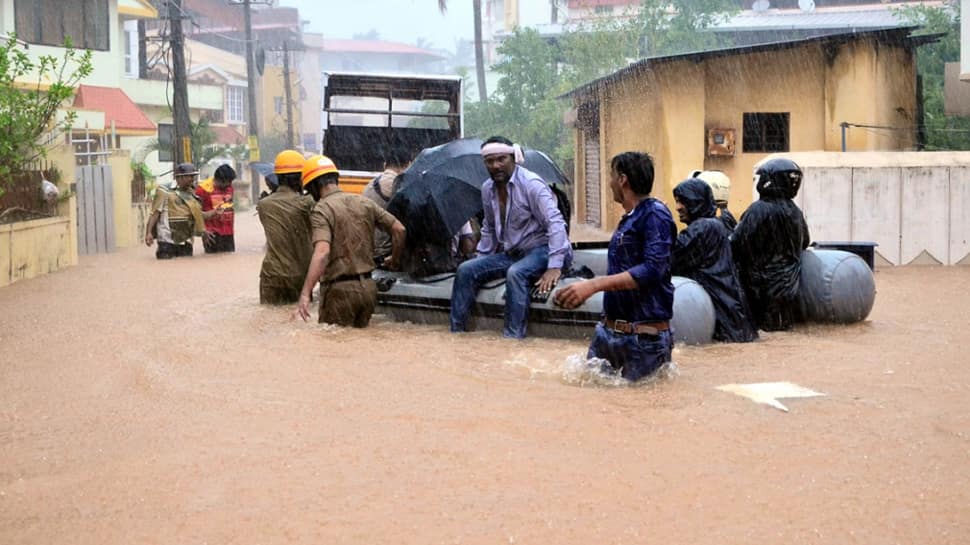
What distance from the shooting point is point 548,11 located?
6216 cm

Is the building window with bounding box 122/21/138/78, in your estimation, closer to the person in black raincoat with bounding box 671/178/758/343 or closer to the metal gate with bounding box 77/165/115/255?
the metal gate with bounding box 77/165/115/255

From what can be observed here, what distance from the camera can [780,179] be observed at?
403 inches

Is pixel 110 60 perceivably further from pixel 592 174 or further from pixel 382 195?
pixel 382 195

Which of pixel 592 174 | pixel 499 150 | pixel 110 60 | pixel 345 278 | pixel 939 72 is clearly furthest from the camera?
pixel 110 60

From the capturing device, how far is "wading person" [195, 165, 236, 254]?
19.1m

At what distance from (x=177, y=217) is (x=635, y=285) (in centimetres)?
1327

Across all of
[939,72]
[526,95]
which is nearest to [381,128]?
[939,72]

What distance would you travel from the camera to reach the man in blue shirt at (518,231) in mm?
9633

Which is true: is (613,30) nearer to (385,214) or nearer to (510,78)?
(510,78)

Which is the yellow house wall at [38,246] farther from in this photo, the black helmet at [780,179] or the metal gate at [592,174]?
the metal gate at [592,174]

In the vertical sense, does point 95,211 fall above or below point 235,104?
below

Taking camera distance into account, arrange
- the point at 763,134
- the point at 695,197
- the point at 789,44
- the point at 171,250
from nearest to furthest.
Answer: the point at 695,197 < the point at 171,250 < the point at 789,44 < the point at 763,134

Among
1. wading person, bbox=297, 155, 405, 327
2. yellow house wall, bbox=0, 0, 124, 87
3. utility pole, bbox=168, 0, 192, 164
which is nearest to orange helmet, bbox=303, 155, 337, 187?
wading person, bbox=297, 155, 405, 327

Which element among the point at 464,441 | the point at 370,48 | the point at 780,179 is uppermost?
the point at 370,48
